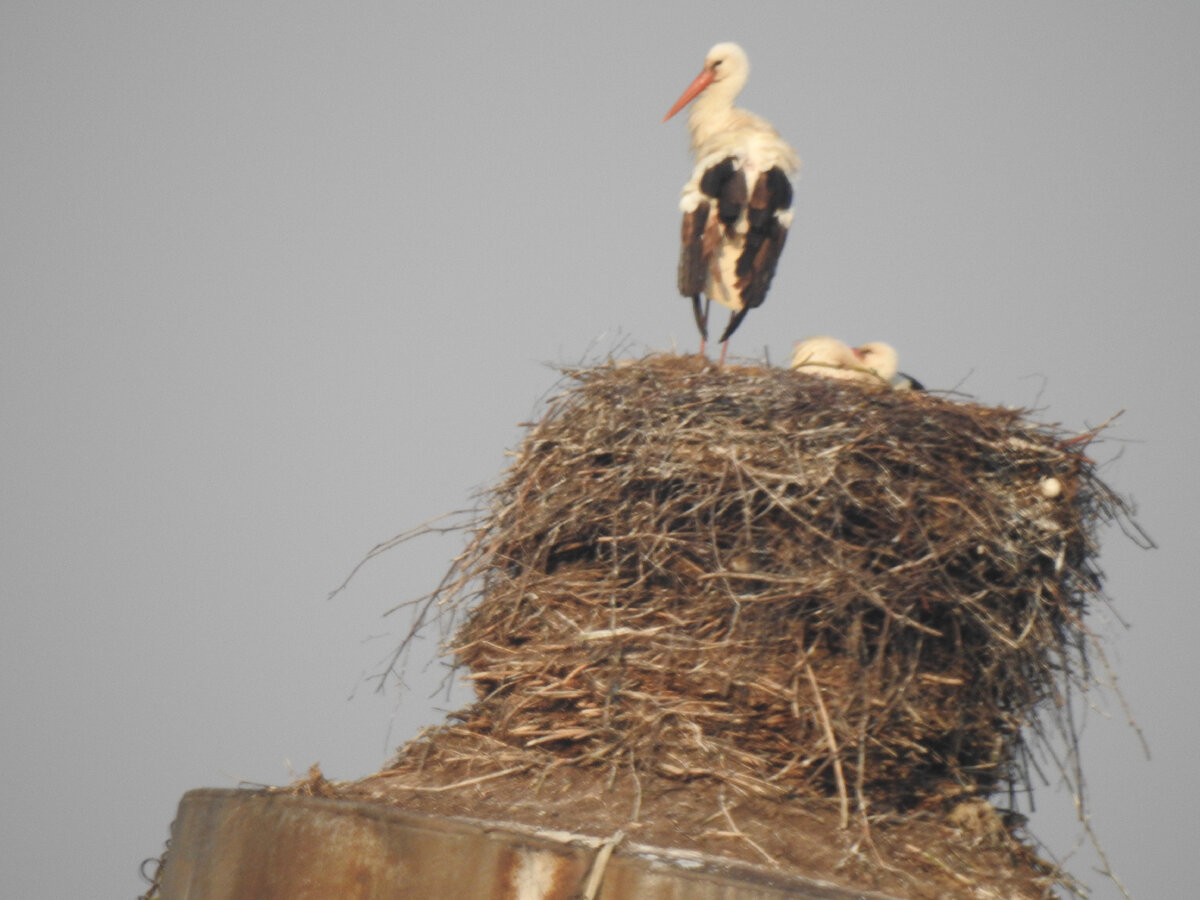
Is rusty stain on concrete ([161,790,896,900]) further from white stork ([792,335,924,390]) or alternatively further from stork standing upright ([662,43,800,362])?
stork standing upright ([662,43,800,362])

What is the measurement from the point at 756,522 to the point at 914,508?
0.55m

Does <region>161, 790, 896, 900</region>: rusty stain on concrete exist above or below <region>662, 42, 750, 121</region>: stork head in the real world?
below

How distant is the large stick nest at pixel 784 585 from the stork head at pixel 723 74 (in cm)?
362

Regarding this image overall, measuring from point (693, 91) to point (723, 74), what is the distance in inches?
8.2

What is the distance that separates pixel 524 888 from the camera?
394cm

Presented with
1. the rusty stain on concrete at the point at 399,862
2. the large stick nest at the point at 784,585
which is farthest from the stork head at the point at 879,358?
the rusty stain on concrete at the point at 399,862

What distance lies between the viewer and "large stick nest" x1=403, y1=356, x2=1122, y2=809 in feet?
15.3

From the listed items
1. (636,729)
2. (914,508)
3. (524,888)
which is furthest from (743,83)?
(524,888)

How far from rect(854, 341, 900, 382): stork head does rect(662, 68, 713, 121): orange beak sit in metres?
2.23

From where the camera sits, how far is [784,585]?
188 inches

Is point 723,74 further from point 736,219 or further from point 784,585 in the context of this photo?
point 784,585

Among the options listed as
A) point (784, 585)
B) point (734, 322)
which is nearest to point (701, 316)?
point (734, 322)

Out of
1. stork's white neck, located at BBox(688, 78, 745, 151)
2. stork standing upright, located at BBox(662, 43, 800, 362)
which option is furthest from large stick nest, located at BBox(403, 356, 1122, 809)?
stork's white neck, located at BBox(688, 78, 745, 151)

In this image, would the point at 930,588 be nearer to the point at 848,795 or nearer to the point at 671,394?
the point at 848,795
